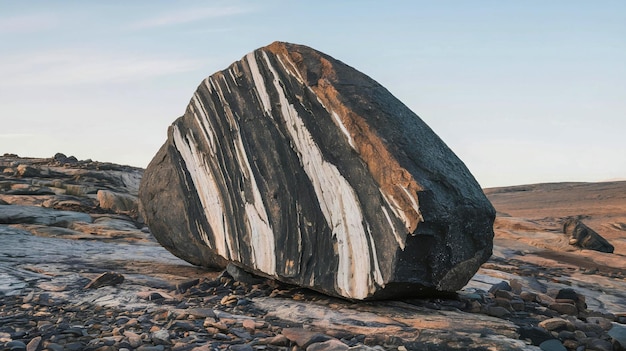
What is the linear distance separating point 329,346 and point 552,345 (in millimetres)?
1781

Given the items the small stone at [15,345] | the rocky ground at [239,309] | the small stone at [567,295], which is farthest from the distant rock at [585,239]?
the small stone at [15,345]

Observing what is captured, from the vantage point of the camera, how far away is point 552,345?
480 cm

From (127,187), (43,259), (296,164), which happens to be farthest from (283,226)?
(127,187)

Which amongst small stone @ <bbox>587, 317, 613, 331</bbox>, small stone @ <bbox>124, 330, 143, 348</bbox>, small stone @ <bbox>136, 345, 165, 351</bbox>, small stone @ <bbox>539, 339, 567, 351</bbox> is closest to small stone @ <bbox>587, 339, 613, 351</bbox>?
small stone @ <bbox>539, 339, 567, 351</bbox>

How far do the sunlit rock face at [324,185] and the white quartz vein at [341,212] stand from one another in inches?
0.4

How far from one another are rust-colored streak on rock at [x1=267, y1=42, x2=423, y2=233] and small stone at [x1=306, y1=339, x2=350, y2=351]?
1.36m

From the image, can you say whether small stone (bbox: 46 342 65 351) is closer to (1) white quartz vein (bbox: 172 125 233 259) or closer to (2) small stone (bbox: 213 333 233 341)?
(2) small stone (bbox: 213 333 233 341)

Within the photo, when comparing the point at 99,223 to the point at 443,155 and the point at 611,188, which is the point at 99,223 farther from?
the point at 611,188

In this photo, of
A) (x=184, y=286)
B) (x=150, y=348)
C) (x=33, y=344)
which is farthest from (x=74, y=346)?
(x=184, y=286)

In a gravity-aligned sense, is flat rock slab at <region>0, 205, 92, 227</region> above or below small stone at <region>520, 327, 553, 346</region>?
above

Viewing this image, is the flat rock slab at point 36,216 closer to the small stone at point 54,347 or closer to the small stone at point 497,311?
the small stone at point 54,347

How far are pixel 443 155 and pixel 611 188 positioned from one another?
82.0 ft

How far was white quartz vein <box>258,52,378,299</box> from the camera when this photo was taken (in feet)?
19.1

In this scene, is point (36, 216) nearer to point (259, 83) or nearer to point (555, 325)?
point (259, 83)
